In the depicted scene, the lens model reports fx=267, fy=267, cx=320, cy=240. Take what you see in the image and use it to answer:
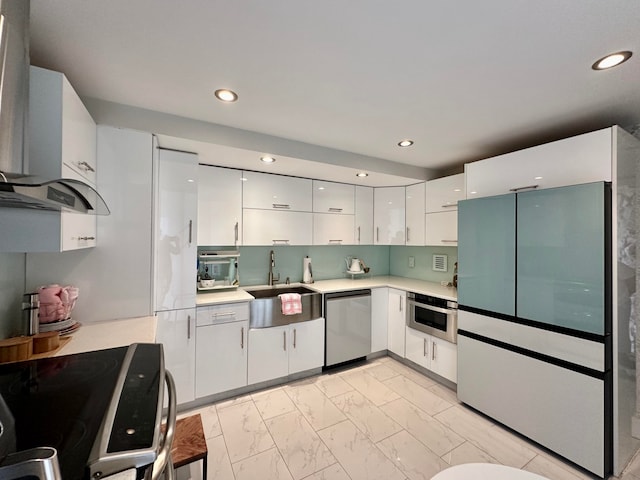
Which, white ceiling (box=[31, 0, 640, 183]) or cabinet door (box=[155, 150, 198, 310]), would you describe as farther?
cabinet door (box=[155, 150, 198, 310])

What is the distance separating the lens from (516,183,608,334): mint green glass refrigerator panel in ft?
5.42

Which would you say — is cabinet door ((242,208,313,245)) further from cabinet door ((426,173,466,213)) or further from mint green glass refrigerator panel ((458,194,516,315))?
mint green glass refrigerator panel ((458,194,516,315))

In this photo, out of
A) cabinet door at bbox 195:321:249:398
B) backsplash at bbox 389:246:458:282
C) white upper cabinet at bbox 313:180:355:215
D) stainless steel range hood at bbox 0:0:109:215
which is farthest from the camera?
backsplash at bbox 389:246:458:282

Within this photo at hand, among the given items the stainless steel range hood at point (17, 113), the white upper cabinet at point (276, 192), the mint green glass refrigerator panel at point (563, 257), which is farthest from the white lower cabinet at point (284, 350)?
the stainless steel range hood at point (17, 113)

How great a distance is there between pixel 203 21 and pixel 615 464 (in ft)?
10.8

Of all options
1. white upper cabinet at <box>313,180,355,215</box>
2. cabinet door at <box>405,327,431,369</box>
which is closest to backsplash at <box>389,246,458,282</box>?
cabinet door at <box>405,327,431,369</box>

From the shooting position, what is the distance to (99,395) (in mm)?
858

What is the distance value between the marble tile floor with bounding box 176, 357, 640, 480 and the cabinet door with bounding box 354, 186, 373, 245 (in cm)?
174

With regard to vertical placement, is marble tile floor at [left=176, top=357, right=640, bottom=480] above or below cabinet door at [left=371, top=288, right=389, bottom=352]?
below

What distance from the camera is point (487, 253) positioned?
2221 millimetres

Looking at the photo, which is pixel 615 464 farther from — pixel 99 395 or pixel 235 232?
pixel 235 232

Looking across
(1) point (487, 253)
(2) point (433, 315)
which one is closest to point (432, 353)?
(2) point (433, 315)

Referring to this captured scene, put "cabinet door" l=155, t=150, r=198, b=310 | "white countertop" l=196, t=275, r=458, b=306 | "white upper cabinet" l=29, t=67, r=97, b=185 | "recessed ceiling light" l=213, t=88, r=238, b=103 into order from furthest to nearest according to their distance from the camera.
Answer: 1. "white countertop" l=196, t=275, r=458, b=306
2. "cabinet door" l=155, t=150, r=198, b=310
3. "recessed ceiling light" l=213, t=88, r=238, b=103
4. "white upper cabinet" l=29, t=67, r=97, b=185

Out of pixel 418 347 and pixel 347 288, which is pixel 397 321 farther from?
pixel 347 288
